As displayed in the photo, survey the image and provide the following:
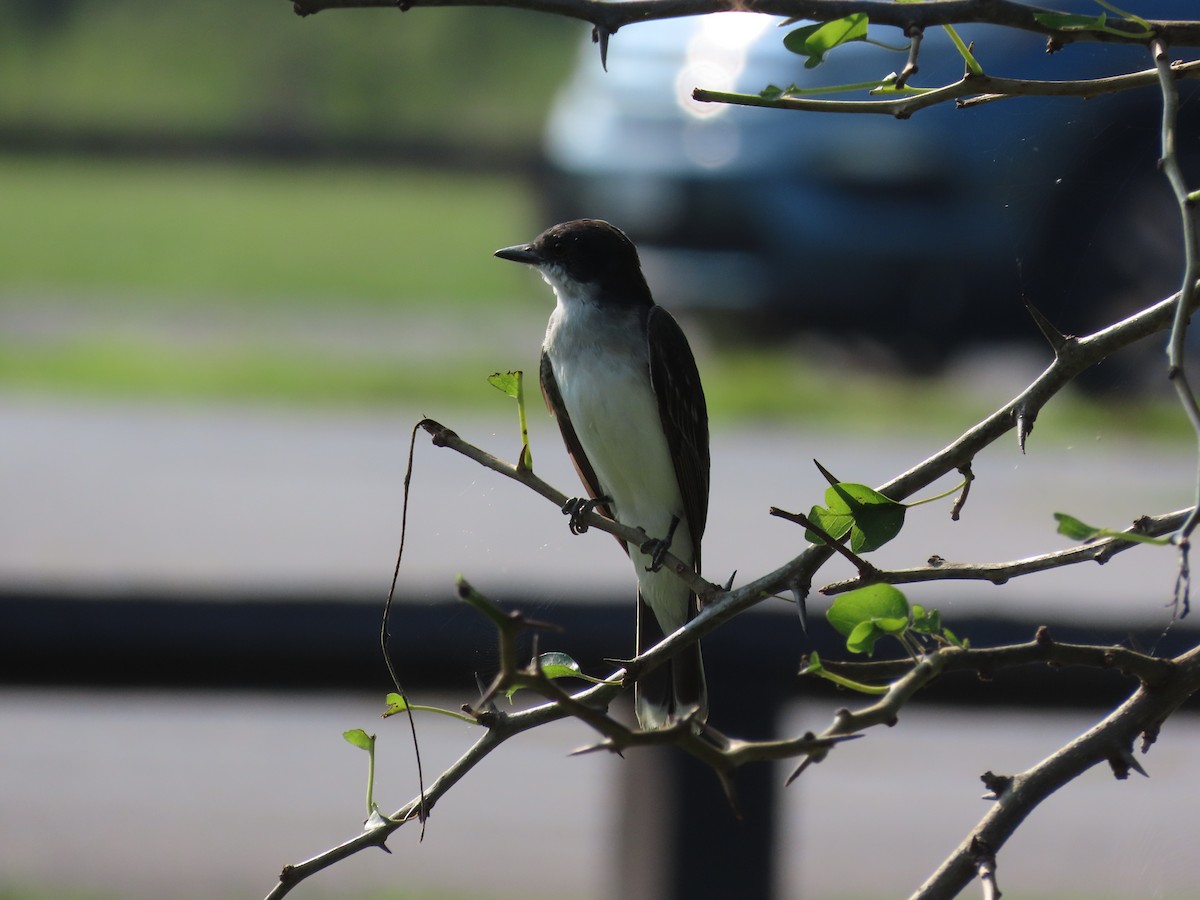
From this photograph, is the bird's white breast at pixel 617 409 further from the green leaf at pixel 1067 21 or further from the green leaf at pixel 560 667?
the green leaf at pixel 1067 21

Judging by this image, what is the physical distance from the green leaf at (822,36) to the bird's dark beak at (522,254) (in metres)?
1.50

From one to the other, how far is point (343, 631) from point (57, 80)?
27.5 metres

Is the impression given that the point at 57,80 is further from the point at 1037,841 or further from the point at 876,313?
the point at 1037,841

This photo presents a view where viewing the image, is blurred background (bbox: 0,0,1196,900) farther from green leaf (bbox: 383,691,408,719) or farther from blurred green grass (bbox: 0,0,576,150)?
blurred green grass (bbox: 0,0,576,150)

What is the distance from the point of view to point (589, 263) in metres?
2.93

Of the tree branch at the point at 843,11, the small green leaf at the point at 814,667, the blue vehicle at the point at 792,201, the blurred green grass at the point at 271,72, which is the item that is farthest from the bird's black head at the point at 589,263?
the blurred green grass at the point at 271,72

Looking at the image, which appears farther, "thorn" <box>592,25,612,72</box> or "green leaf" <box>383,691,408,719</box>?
"green leaf" <box>383,691,408,719</box>

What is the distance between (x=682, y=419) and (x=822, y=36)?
1658 mm

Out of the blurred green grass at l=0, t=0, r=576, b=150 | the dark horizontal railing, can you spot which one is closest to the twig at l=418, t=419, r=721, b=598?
A: the dark horizontal railing

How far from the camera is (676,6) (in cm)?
110

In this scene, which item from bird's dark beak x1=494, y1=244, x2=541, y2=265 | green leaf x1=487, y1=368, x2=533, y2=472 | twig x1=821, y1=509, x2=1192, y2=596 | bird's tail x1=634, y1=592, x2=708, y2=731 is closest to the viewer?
twig x1=821, y1=509, x2=1192, y2=596

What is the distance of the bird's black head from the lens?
9.40 ft

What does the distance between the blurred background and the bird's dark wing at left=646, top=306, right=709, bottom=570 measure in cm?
28

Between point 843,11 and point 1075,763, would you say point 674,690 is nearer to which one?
point 1075,763
